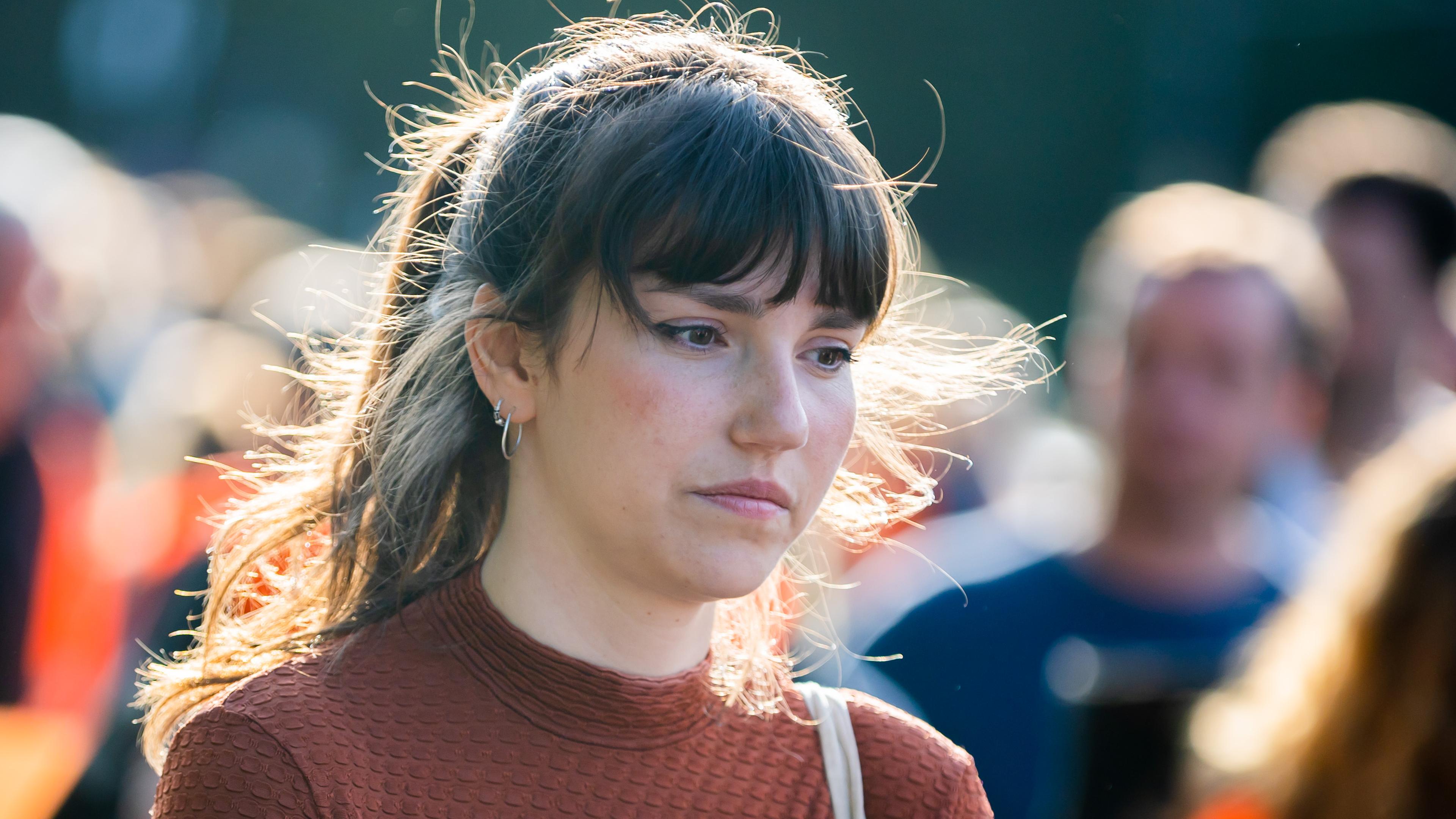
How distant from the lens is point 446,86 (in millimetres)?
6188

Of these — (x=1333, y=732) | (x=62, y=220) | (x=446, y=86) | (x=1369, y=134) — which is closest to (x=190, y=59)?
(x=446, y=86)

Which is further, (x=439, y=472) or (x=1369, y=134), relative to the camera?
(x=1369, y=134)

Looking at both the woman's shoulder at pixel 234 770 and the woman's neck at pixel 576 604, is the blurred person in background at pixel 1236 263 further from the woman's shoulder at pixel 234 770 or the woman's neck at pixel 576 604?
the woman's shoulder at pixel 234 770

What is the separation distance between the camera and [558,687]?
161cm

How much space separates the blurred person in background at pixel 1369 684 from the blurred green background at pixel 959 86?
3553mm

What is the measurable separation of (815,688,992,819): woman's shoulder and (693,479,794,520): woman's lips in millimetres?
375

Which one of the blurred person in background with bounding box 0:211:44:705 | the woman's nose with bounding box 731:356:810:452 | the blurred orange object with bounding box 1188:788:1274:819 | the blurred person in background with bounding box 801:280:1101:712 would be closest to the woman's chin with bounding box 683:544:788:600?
the woman's nose with bounding box 731:356:810:452

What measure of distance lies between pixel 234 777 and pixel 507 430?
514mm

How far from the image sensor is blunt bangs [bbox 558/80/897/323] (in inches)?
60.6

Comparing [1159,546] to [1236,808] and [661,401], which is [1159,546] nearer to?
[1236,808]

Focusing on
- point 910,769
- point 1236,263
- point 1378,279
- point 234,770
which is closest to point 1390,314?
point 1378,279

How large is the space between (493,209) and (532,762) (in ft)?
2.20

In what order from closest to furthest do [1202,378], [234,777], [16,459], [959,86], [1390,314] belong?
[234,777] → [1202,378] → [16,459] → [1390,314] → [959,86]

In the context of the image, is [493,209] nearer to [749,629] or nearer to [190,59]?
[749,629]
